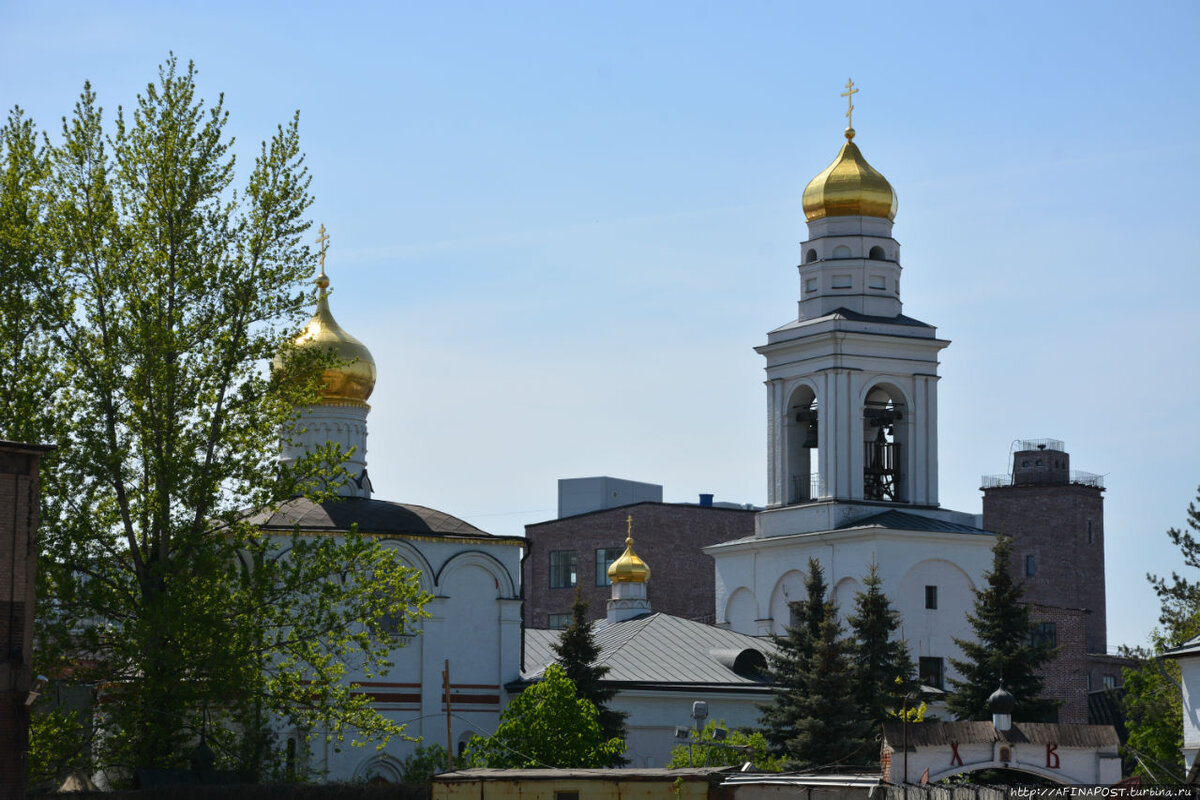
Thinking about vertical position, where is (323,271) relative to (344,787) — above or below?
above

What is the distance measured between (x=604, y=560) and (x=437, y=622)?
26.6 metres

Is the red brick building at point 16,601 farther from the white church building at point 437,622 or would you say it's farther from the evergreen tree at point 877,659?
the evergreen tree at point 877,659

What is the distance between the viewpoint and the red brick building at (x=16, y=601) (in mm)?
25438

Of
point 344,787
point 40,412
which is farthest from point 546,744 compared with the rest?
point 40,412

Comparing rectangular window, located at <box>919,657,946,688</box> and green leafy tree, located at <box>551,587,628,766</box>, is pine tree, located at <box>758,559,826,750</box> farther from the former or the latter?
rectangular window, located at <box>919,657,946,688</box>

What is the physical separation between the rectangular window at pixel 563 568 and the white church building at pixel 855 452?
66.2ft

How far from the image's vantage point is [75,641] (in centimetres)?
2970

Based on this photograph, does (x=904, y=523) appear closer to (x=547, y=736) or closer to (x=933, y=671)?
(x=933, y=671)

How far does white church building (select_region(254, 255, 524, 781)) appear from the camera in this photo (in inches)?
1612

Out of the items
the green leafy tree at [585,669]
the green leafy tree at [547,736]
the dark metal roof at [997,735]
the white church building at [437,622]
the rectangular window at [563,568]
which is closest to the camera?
the dark metal roof at [997,735]

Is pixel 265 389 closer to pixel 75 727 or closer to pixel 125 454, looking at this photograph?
pixel 125 454

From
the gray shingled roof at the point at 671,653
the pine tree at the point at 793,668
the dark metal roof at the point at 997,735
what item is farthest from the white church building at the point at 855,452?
the dark metal roof at the point at 997,735

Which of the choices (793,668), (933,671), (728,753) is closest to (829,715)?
(793,668)

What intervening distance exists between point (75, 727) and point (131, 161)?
29.2 ft
